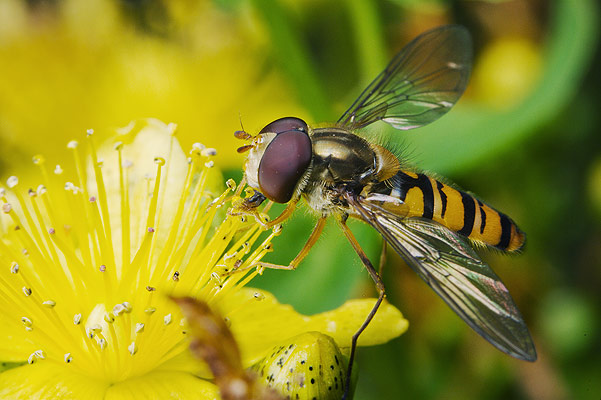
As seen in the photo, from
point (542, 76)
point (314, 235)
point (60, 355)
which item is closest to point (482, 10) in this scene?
point (542, 76)

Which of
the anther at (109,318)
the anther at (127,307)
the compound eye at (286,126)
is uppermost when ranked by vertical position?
the compound eye at (286,126)

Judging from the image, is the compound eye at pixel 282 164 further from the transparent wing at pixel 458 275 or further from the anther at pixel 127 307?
the anther at pixel 127 307

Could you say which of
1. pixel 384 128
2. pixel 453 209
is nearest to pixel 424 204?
pixel 453 209

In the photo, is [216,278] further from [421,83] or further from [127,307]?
[421,83]

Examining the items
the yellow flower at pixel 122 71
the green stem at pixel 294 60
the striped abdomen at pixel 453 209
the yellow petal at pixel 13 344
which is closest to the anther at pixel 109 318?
the yellow petal at pixel 13 344

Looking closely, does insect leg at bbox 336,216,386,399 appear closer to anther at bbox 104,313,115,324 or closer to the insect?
the insect

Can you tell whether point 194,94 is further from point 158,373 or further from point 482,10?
point 158,373

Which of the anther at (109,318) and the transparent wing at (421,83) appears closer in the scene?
the anther at (109,318)
